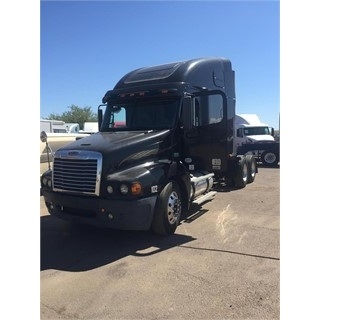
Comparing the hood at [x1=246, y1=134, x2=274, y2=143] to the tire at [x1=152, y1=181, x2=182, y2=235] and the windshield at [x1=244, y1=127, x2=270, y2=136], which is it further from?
the tire at [x1=152, y1=181, x2=182, y2=235]

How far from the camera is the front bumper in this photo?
4.48 m

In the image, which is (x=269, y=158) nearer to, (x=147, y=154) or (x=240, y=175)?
(x=240, y=175)

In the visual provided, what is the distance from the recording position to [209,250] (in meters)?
4.51

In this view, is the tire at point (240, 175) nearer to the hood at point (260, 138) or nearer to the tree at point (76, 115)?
the hood at point (260, 138)

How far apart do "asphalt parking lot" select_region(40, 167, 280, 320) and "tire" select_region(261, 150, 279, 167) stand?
10485mm

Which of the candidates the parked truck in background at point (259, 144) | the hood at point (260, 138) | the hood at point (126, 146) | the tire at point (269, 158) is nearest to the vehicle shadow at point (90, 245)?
the hood at point (126, 146)

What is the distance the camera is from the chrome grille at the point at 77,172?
15.4 ft

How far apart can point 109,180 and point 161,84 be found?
2.40 meters

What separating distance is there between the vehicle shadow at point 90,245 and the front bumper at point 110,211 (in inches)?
14.8

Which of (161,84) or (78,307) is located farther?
(161,84)
